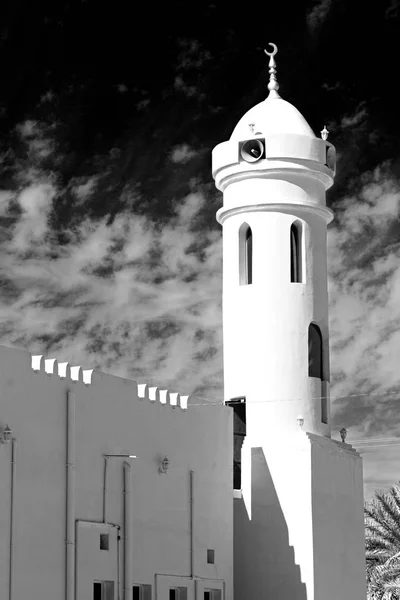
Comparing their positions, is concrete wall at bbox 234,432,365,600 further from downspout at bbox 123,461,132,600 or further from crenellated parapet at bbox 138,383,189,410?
downspout at bbox 123,461,132,600

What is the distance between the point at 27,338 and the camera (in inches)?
1945

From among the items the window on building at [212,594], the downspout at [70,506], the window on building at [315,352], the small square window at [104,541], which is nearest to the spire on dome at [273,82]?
the window on building at [315,352]

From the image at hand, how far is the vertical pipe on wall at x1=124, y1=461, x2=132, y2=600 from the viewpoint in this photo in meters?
24.7

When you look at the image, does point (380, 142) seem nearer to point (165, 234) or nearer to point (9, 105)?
point (165, 234)

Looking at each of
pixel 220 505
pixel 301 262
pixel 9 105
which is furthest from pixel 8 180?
pixel 220 505

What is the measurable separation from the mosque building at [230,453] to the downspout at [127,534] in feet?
0.09

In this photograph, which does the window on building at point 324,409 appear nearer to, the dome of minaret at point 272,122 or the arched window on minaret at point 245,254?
the arched window on minaret at point 245,254

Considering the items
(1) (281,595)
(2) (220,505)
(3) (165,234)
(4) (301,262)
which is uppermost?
(3) (165,234)

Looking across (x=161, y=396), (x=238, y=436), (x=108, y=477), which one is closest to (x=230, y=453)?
(x=238, y=436)

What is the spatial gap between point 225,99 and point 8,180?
25.8 ft

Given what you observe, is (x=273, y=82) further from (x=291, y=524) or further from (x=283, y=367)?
(x=291, y=524)

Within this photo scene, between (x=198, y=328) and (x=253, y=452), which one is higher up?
(x=198, y=328)

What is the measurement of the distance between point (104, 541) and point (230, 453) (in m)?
5.32

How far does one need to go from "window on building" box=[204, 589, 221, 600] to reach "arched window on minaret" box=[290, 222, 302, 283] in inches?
287
